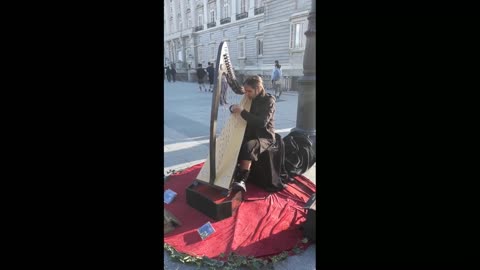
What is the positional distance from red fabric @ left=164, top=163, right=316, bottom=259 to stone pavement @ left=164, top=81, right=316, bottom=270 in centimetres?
11

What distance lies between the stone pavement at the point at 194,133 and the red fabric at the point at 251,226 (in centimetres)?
11

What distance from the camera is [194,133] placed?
461 cm

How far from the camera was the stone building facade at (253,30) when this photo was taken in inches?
141

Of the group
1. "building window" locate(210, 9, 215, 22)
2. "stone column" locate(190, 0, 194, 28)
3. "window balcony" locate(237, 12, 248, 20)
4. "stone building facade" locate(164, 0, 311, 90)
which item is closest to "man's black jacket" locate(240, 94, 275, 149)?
"stone building facade" locate(164, 0, 311, 90)

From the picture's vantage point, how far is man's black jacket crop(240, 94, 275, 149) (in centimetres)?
218

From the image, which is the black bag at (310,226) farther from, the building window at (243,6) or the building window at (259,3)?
the building window at (243,6)

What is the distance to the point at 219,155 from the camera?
235 cm

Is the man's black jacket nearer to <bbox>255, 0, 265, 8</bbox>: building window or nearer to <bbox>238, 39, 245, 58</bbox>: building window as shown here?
<bbox>255, 0, 265, 8</bbox>: building window

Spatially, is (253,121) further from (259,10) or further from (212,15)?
(212,15)

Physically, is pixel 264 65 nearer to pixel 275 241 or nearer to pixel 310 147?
pixel 310 147

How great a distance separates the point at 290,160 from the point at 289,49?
6.75 feet
